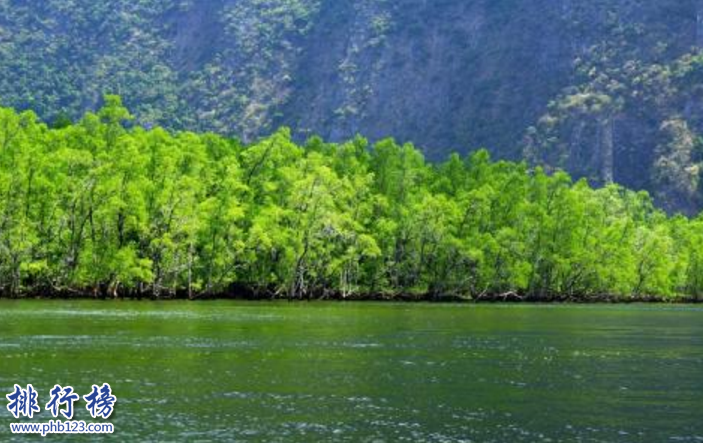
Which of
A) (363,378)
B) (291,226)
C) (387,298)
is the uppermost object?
(291,226)

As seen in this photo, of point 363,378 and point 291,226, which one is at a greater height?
point 291,226

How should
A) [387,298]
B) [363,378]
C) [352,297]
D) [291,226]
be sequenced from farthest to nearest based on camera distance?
[387,298], [352,297], [291,226], [363,378]

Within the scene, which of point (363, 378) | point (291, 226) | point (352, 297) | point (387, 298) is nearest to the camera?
point (363, 378)

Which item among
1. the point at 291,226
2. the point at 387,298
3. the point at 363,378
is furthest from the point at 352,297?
the point at 363,378

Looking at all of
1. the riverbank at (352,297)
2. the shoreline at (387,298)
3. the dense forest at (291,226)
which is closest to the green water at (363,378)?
the dense forest at (291,226)

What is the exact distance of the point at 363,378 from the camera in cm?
4191

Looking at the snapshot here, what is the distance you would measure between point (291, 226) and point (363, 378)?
79.7 meters

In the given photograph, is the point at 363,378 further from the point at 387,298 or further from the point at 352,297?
the point at 387,298

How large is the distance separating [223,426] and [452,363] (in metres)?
18.8

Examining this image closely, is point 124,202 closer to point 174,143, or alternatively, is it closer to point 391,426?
point 174,143

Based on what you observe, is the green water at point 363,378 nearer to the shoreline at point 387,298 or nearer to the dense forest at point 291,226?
the dense forest at point 291,226

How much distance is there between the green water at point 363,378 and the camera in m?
31.0

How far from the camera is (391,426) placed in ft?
102

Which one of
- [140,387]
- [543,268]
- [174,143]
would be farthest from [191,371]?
[543,268]
